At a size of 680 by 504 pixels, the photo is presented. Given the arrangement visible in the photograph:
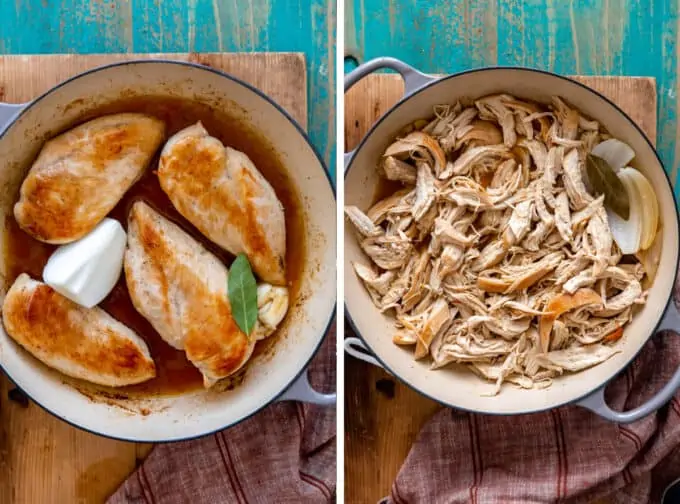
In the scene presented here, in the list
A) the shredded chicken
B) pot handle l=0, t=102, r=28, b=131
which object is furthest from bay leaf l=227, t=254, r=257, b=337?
pot handle l=0, t=102, r=28, b=131

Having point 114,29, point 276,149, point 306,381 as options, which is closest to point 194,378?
point 306,381

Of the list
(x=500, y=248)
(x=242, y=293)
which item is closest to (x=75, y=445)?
(x=242, y=293)

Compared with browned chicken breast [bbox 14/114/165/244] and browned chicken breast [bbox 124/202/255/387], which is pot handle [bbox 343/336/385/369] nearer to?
browned chicken breast [bbox 124/202/255/387]

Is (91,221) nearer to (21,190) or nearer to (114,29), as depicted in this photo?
(21,190)

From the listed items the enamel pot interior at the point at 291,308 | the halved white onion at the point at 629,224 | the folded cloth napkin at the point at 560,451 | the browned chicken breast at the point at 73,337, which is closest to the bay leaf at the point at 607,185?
the halved white onion at the point at 629,224

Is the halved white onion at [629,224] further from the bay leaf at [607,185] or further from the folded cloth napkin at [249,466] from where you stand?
the folded cloth napkin at [249,466]
